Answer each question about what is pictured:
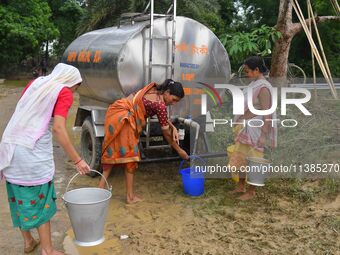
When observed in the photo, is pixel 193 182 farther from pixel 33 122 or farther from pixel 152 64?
pixel 33 122

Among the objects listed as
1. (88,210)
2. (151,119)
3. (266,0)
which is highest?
(266,0)

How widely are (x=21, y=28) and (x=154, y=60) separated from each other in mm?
19655

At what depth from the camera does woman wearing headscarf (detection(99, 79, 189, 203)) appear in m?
4.38

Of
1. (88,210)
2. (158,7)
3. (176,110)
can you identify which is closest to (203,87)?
(176,110)

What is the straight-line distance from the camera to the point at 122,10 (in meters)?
13.4

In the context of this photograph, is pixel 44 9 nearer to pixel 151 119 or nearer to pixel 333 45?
pixel 333 45

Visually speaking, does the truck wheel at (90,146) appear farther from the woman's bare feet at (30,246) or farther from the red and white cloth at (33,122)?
the red and white cloth at (33,122)

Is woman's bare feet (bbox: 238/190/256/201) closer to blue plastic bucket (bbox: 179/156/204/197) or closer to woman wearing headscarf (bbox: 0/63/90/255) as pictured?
blue plastic bucket (bbox: 179/156/204/197)

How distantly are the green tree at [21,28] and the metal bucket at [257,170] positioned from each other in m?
20.4

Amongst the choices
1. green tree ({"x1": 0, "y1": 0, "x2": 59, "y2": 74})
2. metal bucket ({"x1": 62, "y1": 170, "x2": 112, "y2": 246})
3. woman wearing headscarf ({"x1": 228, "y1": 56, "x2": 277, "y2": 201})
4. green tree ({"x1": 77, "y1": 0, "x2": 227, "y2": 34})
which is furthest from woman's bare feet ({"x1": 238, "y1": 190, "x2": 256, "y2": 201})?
green tree ({"x1": 0, "y1": 0, "x2": 59, "y2": 74})

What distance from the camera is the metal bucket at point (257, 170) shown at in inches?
171

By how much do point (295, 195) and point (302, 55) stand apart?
1739 cm

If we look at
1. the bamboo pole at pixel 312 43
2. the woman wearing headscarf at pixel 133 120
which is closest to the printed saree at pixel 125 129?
the woman wearing headscarf at pixel 133 120

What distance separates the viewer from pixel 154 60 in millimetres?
4992
